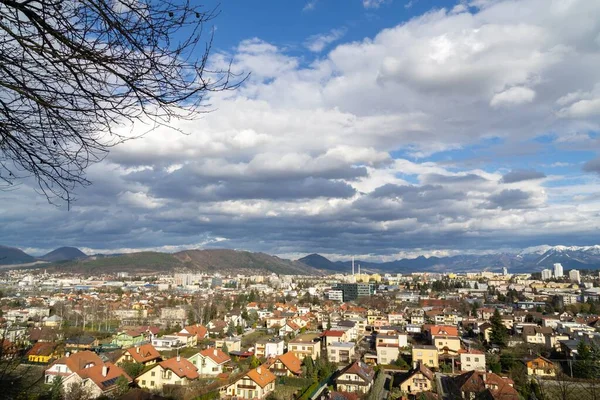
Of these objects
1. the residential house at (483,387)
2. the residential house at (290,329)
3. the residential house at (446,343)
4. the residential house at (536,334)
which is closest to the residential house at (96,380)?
the residential house at (483,387)

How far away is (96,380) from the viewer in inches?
504

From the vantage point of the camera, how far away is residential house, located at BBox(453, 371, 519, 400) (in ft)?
38.3

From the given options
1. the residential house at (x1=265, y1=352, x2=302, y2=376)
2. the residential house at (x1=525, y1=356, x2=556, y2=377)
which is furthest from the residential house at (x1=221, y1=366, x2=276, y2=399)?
the residential house at (x1=525, y1=356, x2=556, y2=377)

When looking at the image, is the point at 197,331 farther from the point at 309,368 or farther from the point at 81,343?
the point at 309,368

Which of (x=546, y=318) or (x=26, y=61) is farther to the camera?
(x=546, y=318)

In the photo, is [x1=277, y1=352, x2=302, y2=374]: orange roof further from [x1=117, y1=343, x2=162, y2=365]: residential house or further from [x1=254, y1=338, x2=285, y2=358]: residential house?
[x1=117, y1=343, x2=162, y2=365]: residential house

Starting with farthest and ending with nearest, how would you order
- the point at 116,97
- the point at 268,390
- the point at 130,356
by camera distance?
the point at 130,356 → the point at 268,390 → the point at 116,97

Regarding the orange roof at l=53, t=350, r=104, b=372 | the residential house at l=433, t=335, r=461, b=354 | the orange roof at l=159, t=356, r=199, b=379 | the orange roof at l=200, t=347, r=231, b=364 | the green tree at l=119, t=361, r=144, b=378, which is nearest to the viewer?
the orange roof at l=53, t=350, r=104, b=372

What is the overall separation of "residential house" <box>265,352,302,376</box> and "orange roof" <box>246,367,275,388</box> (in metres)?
1.93

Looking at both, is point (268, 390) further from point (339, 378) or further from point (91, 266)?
point (91, 266)

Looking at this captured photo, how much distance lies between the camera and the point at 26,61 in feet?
4.96

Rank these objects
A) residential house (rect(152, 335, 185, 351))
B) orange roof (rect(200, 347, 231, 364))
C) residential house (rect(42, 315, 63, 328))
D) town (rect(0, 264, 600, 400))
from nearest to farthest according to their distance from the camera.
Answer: town (rect(0, 264, 600, 400))
orange roof (rect(200, 347, 231, 364))
residential house (rect(152, 335, 185, 351))
residential house (rect(42, 315, 63, 328))

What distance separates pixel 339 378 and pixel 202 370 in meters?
5.64

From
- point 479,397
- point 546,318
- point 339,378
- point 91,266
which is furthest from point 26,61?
point 91,266
